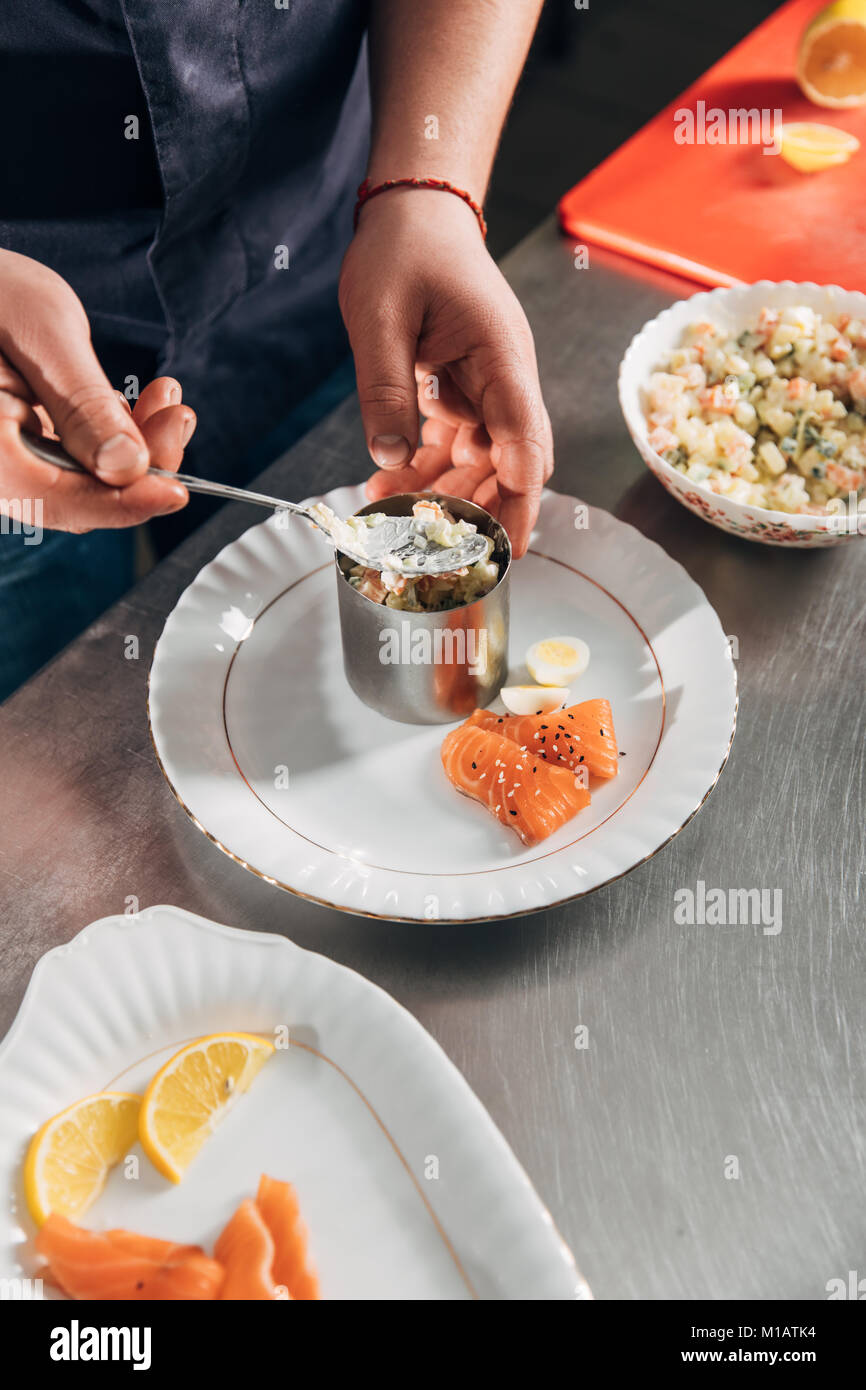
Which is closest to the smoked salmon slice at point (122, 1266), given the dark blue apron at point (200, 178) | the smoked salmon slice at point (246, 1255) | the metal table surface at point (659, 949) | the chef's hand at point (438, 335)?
the smoked salmon slice at point (246, 1255)

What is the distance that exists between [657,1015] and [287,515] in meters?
0.88

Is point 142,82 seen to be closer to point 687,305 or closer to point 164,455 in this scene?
point 164,455

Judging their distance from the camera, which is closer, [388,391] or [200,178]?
[388,391]

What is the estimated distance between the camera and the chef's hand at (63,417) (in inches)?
43.6

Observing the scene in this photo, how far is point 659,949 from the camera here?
1247 mm

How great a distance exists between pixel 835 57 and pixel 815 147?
254 millimetres

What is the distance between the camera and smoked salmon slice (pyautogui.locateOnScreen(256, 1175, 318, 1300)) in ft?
3.29

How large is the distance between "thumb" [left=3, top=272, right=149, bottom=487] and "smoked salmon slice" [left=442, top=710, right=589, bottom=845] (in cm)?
51

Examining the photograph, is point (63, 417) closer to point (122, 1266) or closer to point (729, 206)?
point (122, 1266)

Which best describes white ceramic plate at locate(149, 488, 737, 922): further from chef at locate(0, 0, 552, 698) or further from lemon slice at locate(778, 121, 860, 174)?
lemon slice at locate(778, 121, 860, 174)

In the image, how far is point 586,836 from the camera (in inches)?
50.3

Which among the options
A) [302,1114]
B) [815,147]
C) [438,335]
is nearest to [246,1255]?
[302,1114]

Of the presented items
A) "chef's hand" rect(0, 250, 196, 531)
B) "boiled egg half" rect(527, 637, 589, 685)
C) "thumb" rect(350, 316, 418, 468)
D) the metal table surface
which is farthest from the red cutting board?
"chef's hand" rect(0, 250, 196, 531)
